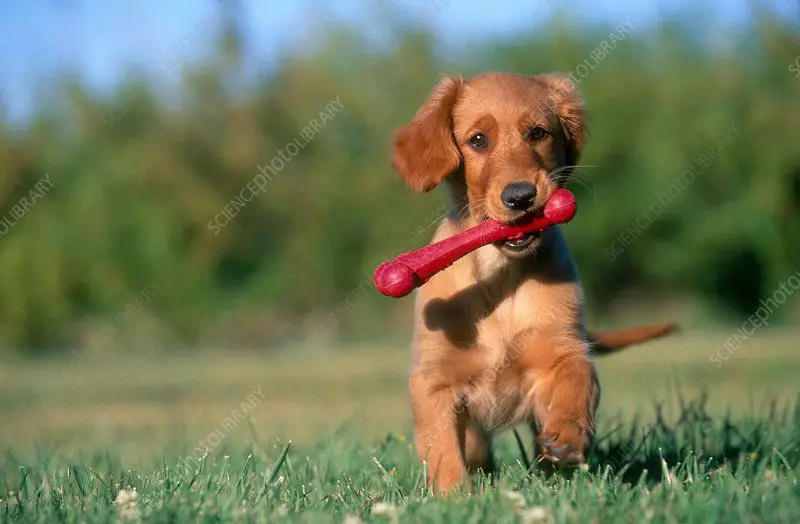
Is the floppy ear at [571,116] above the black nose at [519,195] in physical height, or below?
above

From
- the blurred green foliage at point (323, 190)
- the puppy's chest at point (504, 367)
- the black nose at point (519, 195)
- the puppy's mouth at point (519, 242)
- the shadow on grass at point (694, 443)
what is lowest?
the shadow on grass at point (694, 443)

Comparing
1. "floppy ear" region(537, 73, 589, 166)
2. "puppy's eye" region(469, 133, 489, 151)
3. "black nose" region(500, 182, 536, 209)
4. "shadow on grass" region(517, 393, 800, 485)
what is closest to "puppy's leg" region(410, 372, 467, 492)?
"shadow on grass" region(517, 393, 800, 485)

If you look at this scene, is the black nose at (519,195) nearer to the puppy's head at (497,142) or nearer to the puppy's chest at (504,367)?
the puppy's head at (497,142)

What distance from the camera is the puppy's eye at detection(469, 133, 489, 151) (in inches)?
156

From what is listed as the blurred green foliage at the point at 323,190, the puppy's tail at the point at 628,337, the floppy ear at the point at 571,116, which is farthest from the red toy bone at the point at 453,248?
the blurred green foliage at the point at 323,190

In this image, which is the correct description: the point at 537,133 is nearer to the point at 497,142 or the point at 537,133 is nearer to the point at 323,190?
the point at 497,142

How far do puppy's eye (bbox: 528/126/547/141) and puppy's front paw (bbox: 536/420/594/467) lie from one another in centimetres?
112

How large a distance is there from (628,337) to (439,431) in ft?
3.91

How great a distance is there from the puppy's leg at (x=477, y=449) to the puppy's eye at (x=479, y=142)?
1.00 meters

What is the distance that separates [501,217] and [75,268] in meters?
13.5

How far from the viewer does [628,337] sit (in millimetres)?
4539

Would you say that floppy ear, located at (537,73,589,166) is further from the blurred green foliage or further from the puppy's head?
the blurred green foliage

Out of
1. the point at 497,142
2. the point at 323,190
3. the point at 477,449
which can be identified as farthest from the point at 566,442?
the point at 323,190

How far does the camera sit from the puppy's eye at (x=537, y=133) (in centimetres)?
394
